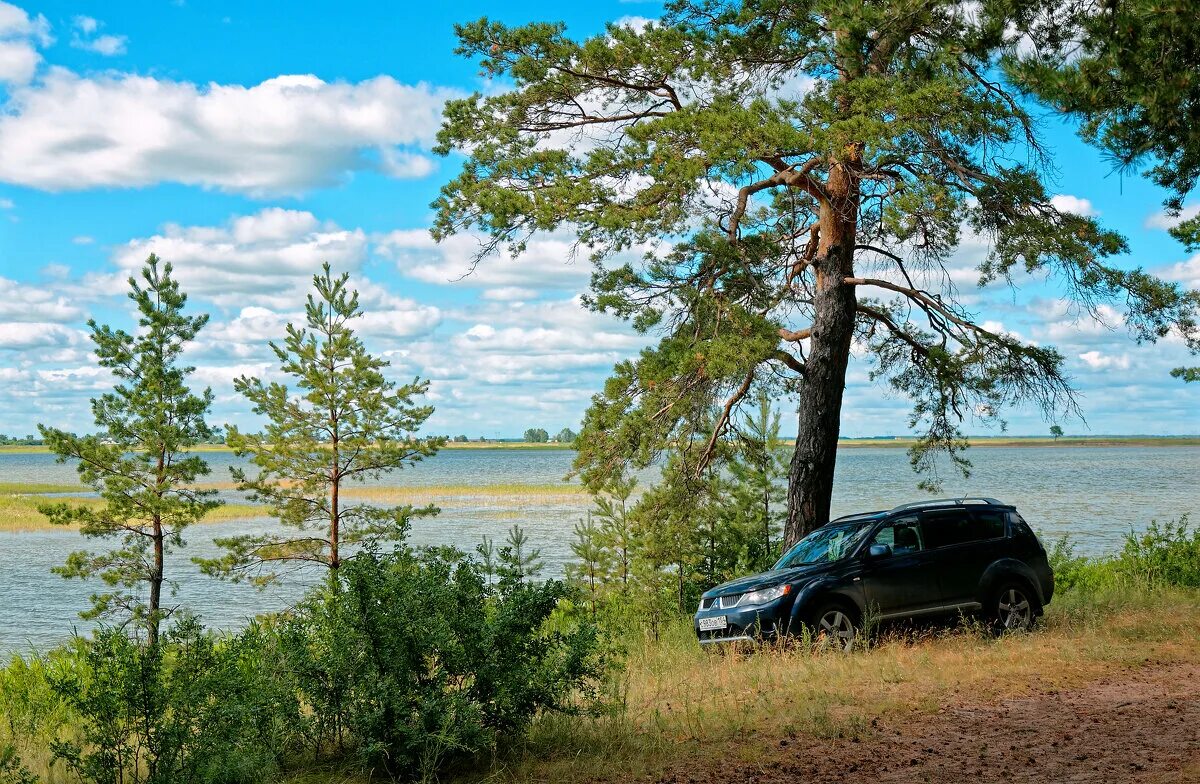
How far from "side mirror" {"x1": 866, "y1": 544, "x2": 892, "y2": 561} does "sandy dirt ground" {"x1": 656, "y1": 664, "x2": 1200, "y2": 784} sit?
2.92m

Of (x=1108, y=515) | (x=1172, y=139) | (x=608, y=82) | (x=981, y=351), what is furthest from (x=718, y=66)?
(x=1108, y=515)

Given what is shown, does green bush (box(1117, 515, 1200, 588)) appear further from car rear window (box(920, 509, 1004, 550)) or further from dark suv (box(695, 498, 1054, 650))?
car rear window (box(920, 509, 1004, 550))

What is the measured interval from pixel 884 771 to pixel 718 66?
11.1 metres

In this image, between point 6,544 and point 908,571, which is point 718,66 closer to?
point 908,571

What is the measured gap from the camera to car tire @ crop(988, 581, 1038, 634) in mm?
11857

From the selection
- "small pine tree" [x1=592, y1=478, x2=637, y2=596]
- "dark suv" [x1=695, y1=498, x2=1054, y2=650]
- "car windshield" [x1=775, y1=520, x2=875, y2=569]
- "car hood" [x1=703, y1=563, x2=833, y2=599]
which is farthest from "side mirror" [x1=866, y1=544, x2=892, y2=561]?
"small pine tree" [x1=592, y1=478, x2=637, y2=596]

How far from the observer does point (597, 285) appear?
14.9 m

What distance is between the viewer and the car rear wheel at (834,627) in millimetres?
10828

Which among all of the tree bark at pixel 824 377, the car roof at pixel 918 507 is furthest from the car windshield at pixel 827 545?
the tree bark at pixel 824 377

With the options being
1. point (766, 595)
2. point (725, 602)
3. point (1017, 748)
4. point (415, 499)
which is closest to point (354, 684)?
point (1017, 748)

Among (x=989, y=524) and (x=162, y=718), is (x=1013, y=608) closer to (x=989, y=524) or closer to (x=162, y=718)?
(x=989, y=524)

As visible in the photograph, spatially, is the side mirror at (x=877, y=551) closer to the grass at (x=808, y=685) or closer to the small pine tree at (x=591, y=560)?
the grass at (x=808, y=685)

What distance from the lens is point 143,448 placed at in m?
24.7

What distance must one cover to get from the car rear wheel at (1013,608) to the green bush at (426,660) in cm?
678
